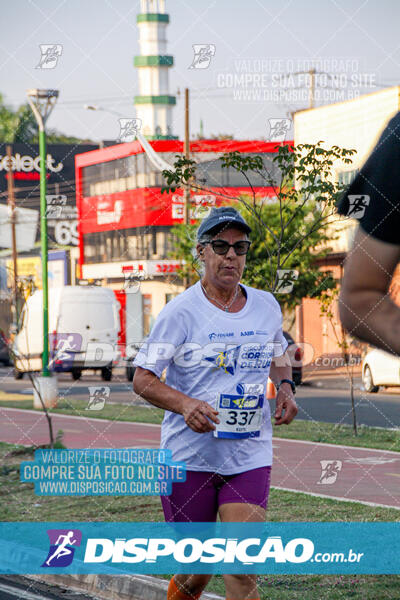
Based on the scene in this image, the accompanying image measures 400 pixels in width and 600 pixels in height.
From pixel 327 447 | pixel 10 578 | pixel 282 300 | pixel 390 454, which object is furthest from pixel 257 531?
pixel 282 300

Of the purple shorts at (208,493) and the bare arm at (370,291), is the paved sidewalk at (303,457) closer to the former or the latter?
the purple shorts at (208,493)

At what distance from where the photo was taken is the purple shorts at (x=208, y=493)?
4516 millimetres

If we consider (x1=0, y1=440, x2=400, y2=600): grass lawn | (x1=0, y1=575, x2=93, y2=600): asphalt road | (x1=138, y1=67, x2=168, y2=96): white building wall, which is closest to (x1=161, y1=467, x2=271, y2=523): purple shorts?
(x1=0, y1=440, x2=400, y2=600): grass lawn

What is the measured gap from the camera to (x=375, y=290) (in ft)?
5.64

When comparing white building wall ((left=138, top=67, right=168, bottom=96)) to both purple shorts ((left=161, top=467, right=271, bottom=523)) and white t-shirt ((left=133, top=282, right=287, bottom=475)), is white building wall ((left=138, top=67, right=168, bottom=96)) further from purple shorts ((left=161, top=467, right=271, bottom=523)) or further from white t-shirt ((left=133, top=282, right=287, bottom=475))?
purple shorts ((left=161, top=467, right=271, bottom=523))

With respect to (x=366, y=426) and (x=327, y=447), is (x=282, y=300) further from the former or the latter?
(x=327, y=447)

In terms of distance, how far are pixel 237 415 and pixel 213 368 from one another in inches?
Result: 8.5

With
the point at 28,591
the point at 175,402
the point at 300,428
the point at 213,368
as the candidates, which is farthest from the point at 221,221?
the point at 300,428

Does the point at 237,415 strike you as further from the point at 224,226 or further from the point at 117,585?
the point at 117,585

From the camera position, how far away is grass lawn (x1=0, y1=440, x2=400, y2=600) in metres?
6.05

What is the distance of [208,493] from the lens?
4.54 metres

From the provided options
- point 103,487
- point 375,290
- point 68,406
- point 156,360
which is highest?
point 375,290

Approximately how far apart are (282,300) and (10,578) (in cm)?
2867

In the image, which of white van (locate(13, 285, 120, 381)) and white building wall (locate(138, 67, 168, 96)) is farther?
white building wall (locate(138, 67, 168, 96))
